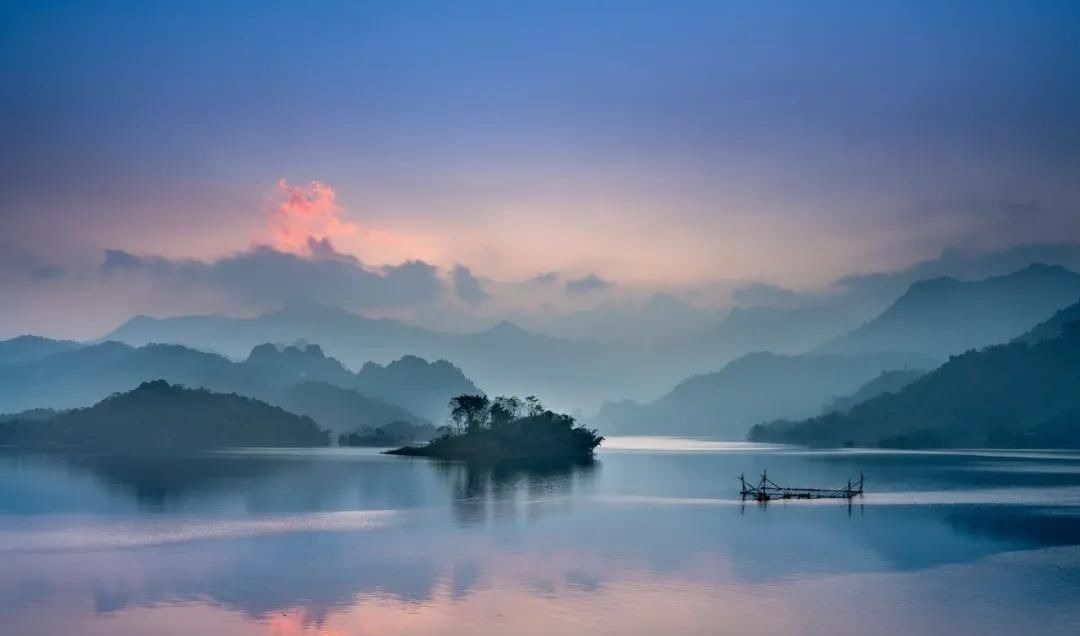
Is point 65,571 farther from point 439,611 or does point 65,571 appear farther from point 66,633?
point 439,611

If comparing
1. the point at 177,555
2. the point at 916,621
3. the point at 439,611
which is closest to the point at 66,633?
the point at 439,611

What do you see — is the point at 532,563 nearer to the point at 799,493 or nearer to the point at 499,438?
the point at 799,493

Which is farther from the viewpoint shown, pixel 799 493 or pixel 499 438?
pixel 499 438

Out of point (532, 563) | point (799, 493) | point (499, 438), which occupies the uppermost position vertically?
point (499, 438)

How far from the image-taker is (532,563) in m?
50.7

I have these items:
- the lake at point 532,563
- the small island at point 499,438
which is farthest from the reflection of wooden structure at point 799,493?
the small island at point 499,438

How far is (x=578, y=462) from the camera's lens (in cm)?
18262

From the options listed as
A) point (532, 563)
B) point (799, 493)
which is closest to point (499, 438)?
point (799, 493)

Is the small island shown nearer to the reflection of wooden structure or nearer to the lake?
the lake

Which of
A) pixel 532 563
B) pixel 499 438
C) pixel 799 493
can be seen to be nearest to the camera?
pixel 532 563

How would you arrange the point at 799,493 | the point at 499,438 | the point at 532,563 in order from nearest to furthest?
the point at 532,563, the point at 799,493, the point at 499,438

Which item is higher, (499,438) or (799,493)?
(499,438)

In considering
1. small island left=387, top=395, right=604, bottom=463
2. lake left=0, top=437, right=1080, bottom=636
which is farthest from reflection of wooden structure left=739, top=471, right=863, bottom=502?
small island left=387, top=395, right=604, bottom=463

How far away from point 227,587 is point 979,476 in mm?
111928
